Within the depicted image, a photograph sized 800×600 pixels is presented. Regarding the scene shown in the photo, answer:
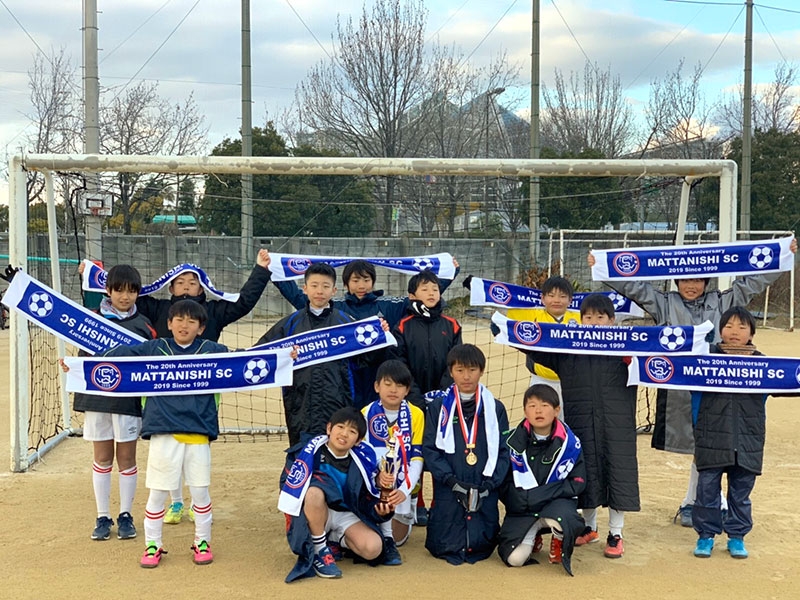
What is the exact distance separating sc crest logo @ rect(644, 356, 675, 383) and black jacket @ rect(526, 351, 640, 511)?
0.45 feet

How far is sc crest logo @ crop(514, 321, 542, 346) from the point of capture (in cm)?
473

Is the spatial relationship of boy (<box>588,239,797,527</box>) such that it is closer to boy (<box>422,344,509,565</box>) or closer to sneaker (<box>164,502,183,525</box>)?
boy (<box>422,344,509,565</box>)

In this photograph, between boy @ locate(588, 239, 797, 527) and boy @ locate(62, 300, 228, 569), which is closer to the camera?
boy @ locate(62, 300, 228, 569)

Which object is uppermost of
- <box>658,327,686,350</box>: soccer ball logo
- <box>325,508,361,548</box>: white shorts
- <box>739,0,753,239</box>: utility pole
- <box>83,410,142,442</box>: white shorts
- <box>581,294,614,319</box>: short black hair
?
<box>739,0,753,239</box>: utility pole

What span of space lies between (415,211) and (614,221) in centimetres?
709

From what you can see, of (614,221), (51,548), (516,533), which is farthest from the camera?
(614,221)

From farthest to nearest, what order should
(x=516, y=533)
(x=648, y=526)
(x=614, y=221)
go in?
(x=614, y=221) → (x=648, y=526) → (x=516, y=533)

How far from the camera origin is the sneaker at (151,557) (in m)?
4.23

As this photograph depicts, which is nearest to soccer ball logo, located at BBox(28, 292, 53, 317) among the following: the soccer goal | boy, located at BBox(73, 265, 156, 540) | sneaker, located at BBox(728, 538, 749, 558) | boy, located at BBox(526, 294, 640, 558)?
boy, located at BBox(73, 265, 156, 540)

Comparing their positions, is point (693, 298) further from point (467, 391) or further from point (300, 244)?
point (300, 244)

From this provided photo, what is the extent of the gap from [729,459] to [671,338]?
2.46ft

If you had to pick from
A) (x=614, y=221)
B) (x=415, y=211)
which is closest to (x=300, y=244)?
(x=415, y=211)

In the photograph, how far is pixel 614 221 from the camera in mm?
23031

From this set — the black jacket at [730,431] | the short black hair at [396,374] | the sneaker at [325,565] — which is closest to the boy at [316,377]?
the short black hair at [396,374]
